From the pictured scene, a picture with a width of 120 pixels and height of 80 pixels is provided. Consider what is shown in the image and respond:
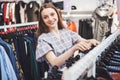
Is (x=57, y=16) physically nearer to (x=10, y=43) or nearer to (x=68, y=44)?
(x=68, y=44)

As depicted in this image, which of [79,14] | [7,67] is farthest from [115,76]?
[79,14]

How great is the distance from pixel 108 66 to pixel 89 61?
11.1 inches

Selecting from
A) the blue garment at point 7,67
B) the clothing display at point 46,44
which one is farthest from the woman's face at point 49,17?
the blue garment at point 7,67

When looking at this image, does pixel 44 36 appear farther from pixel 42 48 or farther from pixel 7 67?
pixel 7 67

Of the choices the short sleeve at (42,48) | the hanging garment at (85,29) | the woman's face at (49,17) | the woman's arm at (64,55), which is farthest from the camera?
the hanging garment at (85,29)

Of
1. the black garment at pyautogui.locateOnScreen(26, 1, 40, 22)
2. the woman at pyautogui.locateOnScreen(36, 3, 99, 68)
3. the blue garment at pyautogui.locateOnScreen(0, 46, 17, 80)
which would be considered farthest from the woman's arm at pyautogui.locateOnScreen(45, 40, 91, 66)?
the black garment at pyautogui.locateOnScreen(26, 1, 40, 22)

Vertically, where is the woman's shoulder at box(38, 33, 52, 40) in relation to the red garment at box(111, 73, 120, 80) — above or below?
above

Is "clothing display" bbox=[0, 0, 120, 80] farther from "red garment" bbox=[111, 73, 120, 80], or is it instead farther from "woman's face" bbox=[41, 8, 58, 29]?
"woman's face" bbox=[41, 8, 58, 29]

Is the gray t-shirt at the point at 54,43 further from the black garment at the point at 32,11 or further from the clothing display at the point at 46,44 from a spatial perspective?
the black garment at the point at 32,11

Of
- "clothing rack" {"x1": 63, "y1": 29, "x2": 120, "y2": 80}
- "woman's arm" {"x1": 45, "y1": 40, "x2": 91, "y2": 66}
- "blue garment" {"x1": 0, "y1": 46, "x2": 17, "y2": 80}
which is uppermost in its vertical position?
"clothing rack" {"x1": 63, "y1": 29, "x2": 120, "y2": 80}

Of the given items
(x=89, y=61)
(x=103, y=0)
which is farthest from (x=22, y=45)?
(x=103, y=0)

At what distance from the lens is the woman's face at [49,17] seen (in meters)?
2.19

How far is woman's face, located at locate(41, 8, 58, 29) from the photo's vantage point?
2.19m

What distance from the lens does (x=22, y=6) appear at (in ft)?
12.5
